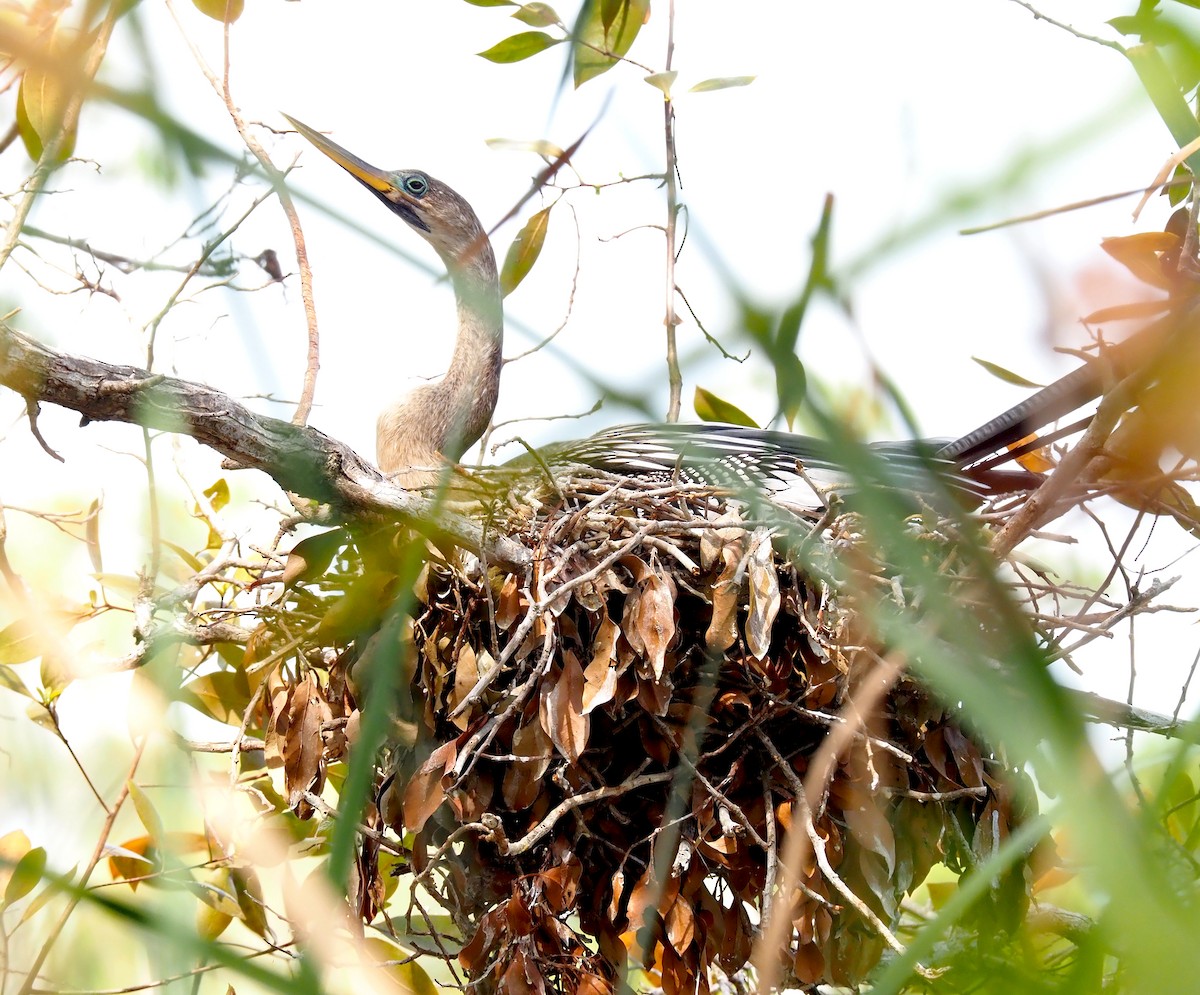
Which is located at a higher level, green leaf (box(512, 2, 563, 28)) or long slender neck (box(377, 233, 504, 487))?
green leaf (box(512, 2, 563, 28))

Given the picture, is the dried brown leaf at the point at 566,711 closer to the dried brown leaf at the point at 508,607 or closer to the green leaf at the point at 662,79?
the dried brown leaf at the point at 508,607

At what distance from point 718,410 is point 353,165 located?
123 centimetres

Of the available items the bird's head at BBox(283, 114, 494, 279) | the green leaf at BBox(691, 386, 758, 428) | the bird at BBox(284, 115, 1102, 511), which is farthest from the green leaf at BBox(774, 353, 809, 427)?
the bird's head at BBox(283, 114, 494, 279)

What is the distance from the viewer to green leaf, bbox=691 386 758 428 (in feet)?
8.36

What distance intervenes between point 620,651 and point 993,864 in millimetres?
1115

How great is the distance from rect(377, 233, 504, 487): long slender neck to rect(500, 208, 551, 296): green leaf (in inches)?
5.7

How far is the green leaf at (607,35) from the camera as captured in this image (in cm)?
192

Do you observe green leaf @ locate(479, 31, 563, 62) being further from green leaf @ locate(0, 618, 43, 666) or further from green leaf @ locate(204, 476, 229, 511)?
green leaf @ locate(0, 618, 43, 666)

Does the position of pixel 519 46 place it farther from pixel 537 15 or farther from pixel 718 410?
pixel 718 410

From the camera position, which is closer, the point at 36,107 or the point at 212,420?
the point at 212,420

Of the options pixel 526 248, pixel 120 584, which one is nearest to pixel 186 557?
pixel 120 584

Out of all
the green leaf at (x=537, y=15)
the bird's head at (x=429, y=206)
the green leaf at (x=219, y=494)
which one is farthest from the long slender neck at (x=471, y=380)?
the green leaf at (x=537, y=15)

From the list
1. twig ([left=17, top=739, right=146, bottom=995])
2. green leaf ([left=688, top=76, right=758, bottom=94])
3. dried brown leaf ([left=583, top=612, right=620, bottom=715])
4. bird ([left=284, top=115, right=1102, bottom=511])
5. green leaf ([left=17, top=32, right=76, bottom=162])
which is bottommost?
twig ([left=17, top=739, right=146, bottom=995])

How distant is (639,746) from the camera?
1.67m
